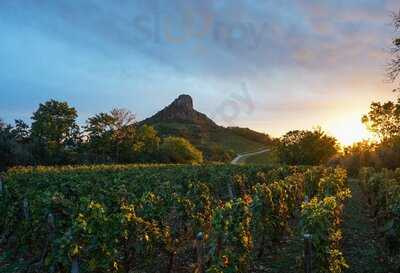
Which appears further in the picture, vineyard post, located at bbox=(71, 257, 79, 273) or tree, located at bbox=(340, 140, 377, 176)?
tree, located at bbox=(340, 140, 377, 176)

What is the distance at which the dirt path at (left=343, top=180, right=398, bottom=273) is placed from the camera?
34.1 ft

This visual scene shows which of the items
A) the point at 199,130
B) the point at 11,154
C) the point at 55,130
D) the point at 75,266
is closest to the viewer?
the point at 75,266

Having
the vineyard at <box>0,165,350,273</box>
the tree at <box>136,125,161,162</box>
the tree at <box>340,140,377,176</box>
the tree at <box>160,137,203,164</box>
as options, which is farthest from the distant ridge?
the vineyard at <box>0,165,350,273</box>

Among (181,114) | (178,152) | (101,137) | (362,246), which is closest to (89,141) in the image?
(101,137)

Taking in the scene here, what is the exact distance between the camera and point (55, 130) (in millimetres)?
61000

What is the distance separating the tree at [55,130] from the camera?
55.4m

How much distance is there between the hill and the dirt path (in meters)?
94.3

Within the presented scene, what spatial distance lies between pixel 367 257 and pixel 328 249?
10.8 feet

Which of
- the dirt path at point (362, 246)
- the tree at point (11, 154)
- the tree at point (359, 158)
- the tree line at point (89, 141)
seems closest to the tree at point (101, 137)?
the tree line at point (89, 141)

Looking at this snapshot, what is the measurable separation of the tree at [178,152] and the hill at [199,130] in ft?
124

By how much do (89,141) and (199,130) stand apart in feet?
261

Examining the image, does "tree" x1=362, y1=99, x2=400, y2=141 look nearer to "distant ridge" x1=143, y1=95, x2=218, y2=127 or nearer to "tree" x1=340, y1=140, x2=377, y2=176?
"tree" x1=340, y1=140, x2=377, y2=176

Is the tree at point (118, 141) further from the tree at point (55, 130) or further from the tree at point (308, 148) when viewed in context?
the tree at point (308, 148)

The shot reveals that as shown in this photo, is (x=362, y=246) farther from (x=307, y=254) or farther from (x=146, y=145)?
(x=146, y=145)
